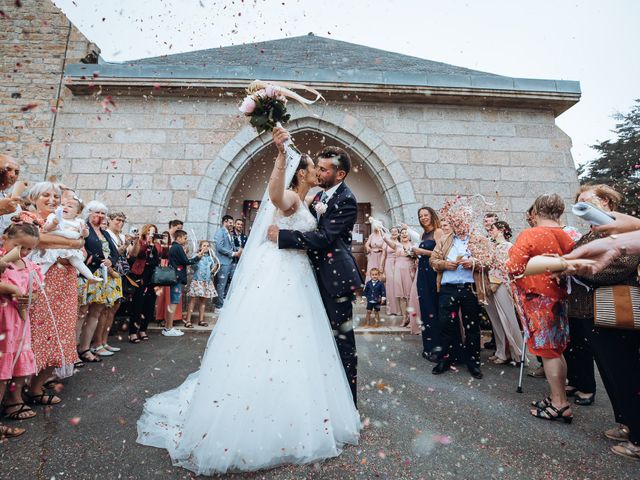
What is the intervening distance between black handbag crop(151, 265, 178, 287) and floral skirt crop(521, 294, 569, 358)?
17.9ft

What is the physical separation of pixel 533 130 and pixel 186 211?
868cm

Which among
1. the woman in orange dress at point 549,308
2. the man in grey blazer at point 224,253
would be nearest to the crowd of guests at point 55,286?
the man in grey blazer at point 224,253

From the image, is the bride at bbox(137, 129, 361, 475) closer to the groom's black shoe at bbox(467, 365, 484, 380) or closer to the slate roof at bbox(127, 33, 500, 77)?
the groom's black shoe at bbox(467, 365, 484, 380)

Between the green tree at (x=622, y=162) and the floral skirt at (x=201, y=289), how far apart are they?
64.9 feet

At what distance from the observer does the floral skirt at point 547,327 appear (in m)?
2.81

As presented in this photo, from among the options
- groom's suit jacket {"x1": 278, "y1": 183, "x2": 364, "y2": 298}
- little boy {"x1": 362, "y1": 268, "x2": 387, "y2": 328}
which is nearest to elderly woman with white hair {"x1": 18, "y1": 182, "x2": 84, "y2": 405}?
groom's suit jacket {"x1": 278, "y1": 183, "x2": 364, "y2": 298}

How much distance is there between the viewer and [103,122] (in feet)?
26.1

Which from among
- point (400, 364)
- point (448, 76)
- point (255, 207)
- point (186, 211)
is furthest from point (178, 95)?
point (400, 364)

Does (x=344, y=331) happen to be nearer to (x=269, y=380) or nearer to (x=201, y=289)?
(x=269, y=380)

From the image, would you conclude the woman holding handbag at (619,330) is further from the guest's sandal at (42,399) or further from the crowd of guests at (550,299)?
the guest's sandal at (42,399)

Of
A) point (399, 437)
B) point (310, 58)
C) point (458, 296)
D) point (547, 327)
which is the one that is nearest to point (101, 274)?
point (399, 437)

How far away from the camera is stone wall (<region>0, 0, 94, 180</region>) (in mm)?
7891

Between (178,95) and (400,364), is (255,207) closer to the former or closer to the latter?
(178,95)

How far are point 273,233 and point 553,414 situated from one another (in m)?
2.80
